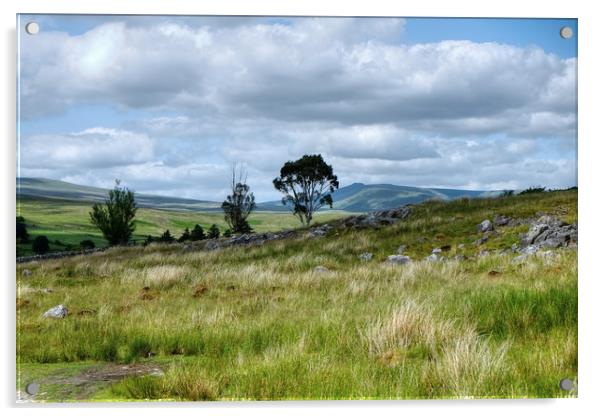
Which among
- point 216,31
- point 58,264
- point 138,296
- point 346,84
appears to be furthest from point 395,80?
point 58,264

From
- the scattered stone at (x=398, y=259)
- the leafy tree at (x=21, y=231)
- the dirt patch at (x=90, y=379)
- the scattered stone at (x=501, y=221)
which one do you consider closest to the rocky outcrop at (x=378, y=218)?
the scattered stone at (x=501, y=221)

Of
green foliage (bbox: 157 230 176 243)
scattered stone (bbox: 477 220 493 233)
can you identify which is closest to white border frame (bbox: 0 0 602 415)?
scattered stone (bbox: 477 220 493 233)

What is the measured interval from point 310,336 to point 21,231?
420 centimetres

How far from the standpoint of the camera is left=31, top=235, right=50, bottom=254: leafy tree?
882cm

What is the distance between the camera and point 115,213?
11680mm

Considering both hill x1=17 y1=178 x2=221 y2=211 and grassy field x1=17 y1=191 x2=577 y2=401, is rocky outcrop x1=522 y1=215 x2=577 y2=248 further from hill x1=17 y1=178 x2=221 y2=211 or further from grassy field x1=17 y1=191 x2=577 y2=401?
hill x1=17 y1=178 x2=221 y2=211

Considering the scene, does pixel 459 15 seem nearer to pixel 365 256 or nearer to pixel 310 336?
pixel 310 336

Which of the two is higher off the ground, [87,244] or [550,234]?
[550,234]

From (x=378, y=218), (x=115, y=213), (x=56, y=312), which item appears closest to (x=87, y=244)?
(x=115, y=213)

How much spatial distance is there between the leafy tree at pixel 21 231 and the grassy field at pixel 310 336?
819 millimetres

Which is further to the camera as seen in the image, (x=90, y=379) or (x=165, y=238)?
(x=165, y=238)

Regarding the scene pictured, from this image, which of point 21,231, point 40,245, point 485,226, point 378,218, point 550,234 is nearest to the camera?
point 21,231

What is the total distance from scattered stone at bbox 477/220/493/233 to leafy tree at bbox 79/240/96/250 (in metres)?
10.1

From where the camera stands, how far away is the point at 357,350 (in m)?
6.64
